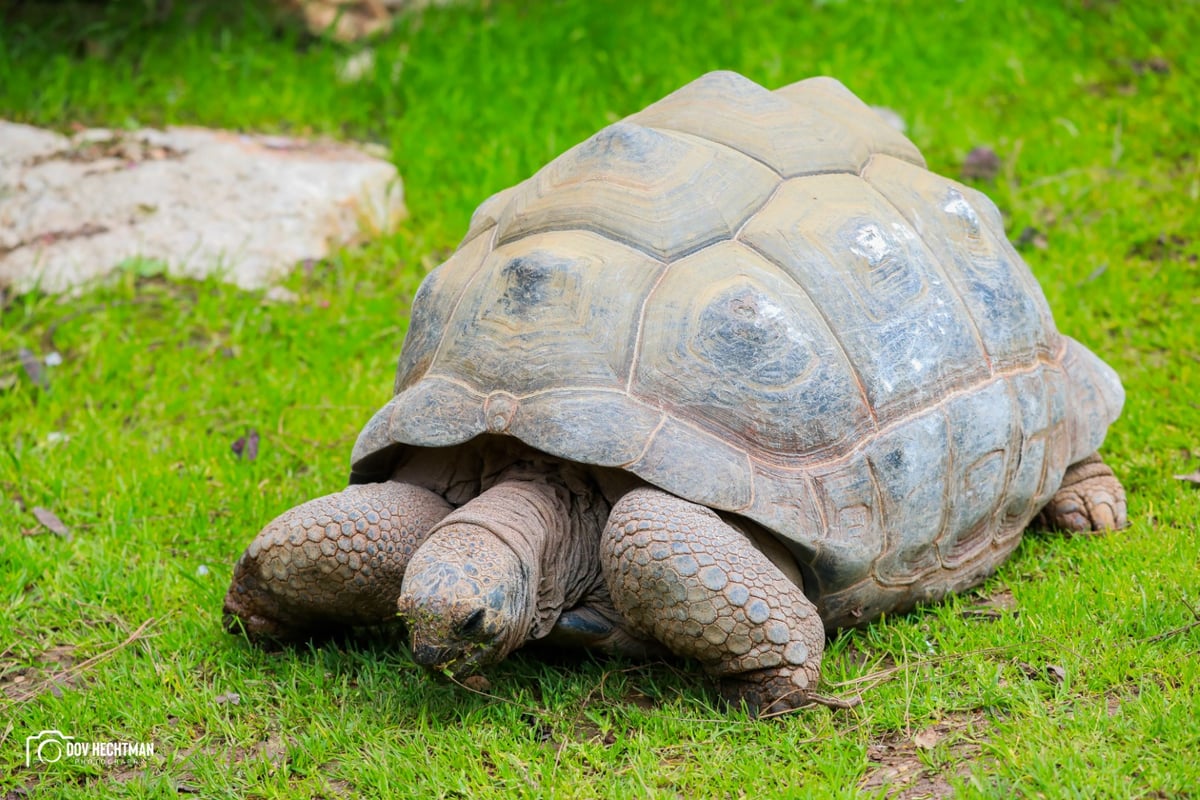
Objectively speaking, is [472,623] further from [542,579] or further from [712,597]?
[712,597]

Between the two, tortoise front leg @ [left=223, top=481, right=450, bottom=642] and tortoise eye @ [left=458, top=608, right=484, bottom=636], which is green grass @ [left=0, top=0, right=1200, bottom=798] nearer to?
tortoise front leg @ [left=223, top=481, right=450, bottom=642]

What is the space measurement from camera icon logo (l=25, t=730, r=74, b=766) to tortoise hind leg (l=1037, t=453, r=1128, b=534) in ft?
9.39

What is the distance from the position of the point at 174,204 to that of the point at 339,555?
331 centimetres

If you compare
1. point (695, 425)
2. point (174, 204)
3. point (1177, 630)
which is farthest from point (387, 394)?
point (1177, 630)

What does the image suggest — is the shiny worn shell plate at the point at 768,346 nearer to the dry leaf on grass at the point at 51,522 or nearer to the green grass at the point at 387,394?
the green grass at the point at 387,394

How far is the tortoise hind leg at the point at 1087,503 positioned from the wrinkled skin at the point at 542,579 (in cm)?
116

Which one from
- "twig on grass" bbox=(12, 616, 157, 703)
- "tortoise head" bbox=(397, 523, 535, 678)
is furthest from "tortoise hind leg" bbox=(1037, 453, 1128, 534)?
"twig on grass" bbox=(12, 616, 157, 703)

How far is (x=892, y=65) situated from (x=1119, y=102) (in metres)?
1.20

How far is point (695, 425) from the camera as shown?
3.01 metres

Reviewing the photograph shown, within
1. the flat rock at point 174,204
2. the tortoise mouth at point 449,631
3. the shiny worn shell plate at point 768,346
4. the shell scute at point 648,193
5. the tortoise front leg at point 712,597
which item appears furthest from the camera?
the flat rock at point 174,204

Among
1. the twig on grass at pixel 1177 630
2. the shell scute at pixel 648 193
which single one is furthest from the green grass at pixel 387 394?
the shell scute at pixel 648 193

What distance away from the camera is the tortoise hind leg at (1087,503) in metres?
3.78

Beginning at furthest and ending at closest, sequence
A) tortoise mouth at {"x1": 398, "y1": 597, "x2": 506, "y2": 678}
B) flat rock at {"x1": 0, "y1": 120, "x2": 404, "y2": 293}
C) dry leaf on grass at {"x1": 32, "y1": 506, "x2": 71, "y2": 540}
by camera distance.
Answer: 1. flat rock at {"x1": 0, "y1": 120, "x2": 404, "y2": 293}
2. dry leaf on grass at {"x1": 32, "y1": 506, "x2": 71, "y2": 540}
3. tortoise mouth at {"x1": 398, "y1": 597, "x2": 506, "y2": 678}

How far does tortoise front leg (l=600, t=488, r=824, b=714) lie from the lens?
2822 millimetres
